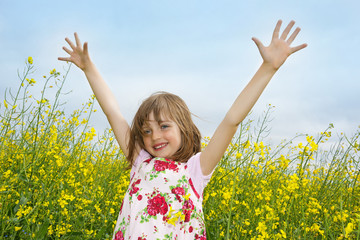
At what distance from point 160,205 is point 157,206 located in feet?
0.05

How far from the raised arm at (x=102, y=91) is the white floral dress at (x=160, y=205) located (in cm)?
32

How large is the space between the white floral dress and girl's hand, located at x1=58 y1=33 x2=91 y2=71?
796 millimetres

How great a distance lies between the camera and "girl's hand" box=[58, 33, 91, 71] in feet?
7.29

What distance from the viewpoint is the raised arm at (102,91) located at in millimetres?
2083

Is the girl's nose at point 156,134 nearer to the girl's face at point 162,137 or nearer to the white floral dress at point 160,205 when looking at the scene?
the girl's face at point 162,137

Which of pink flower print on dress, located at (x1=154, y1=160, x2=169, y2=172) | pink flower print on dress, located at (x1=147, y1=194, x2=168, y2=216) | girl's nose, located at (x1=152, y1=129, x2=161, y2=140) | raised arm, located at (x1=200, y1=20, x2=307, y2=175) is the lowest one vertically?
pink flower print on dress, located at (x1=147, y1=194, x2=168, y2=216)

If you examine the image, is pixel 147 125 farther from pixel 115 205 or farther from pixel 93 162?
pixel 93 162

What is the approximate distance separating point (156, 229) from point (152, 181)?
227 millimetres

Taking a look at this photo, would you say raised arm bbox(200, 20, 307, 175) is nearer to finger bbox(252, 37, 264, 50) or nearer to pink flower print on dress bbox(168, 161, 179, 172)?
finger bbox(252, 37, 264, 50)

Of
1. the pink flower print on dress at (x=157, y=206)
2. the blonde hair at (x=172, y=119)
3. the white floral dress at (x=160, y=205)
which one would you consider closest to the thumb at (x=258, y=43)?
the blonde hair at (x=172, y=119)

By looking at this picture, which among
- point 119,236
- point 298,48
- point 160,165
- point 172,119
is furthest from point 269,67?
point 119,236

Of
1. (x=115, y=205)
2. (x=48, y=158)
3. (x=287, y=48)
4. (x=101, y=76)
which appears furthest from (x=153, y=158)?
(x=48, y=158)

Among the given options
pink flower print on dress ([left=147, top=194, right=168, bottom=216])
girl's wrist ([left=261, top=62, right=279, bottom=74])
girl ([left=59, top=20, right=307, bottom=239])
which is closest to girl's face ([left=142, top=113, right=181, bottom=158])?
girl ([left=59, top=20, right=307, bottom=239])

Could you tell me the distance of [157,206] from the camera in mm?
1699
